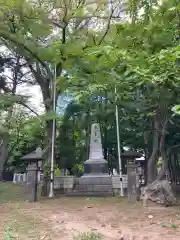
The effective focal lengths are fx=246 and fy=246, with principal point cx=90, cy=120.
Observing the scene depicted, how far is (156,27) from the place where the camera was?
620cm

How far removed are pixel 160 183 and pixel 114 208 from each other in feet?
4.62

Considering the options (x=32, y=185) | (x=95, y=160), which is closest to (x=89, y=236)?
(x=32, y=185)

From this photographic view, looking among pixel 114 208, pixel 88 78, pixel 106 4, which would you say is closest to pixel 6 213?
pixel 114 208

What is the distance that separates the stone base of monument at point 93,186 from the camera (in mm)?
9055

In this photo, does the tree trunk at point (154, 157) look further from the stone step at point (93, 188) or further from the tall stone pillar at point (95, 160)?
the tall stone pillar at point (95, 160)

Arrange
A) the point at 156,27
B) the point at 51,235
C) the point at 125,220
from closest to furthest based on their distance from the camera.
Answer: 1. the point at 51,235
2. the point at 125,220
3. the point at 156,27

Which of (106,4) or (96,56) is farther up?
(106,4)

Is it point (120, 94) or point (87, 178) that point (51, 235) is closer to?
point (120, 94)

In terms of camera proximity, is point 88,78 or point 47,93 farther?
point 47,93

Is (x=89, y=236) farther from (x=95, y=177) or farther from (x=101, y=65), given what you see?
(x=95, y=177)

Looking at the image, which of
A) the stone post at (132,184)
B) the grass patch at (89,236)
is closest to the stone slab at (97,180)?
the stone post at (132,184)

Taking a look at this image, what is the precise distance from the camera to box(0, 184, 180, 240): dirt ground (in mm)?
4141

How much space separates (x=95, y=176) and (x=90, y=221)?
15.3 feet

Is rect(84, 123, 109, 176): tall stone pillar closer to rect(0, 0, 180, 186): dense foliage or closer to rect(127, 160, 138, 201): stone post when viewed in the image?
rect(0, 0, 180, 186): dense foliage
